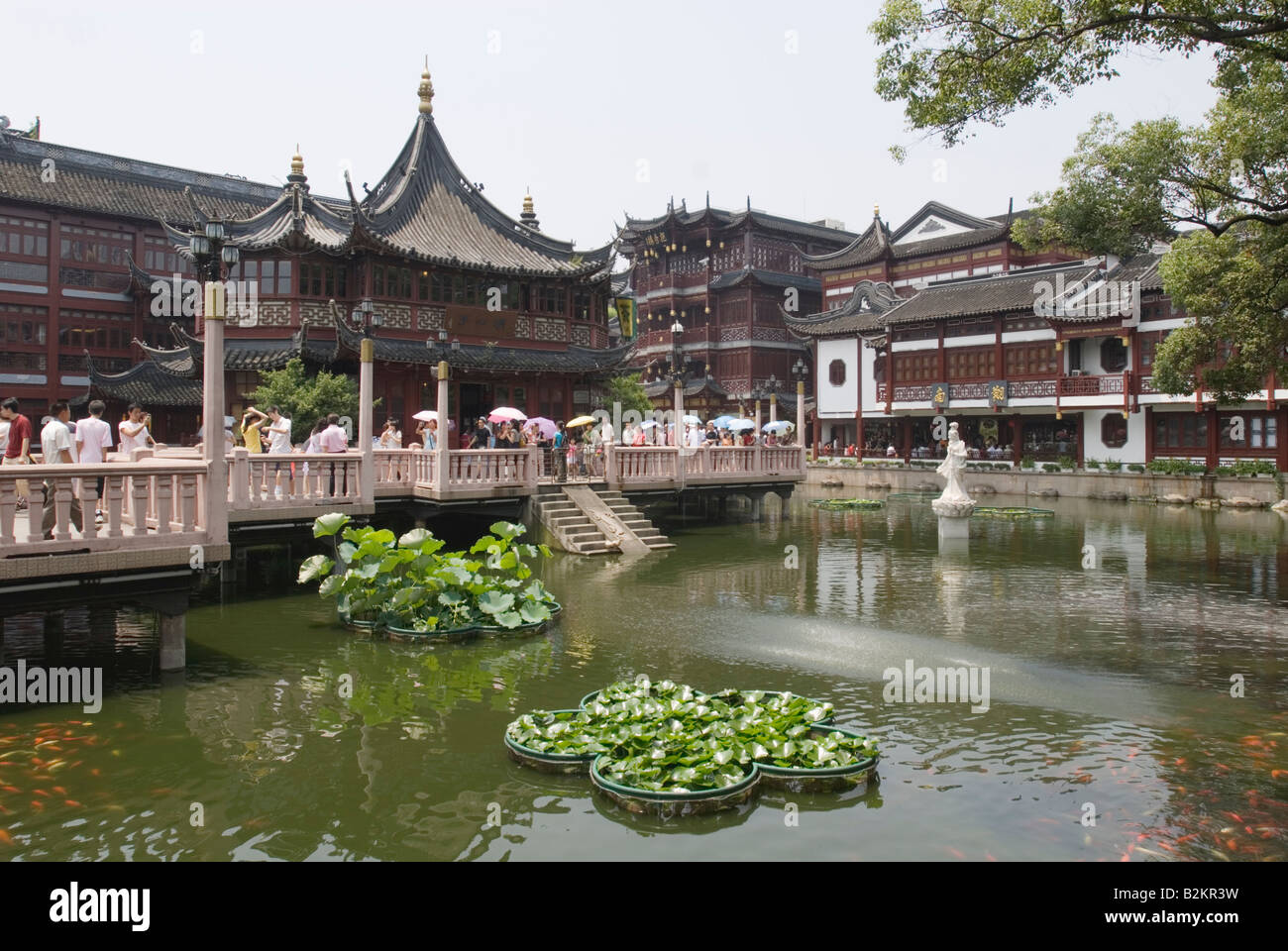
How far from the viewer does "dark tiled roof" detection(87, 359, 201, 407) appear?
30984 mm

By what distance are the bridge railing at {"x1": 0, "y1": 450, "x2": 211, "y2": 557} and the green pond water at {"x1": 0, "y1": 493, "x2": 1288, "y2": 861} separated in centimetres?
141

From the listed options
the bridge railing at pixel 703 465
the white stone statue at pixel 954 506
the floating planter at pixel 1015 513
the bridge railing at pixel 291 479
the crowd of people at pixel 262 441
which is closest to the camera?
the crowd of people at pixel 262 441

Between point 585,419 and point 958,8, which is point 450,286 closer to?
point 585,419

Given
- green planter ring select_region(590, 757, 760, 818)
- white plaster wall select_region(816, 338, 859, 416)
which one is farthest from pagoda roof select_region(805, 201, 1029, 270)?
green planter ring select_region(590, 757, 760, 818)

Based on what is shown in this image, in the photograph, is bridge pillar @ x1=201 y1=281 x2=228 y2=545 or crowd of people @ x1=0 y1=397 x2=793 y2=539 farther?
crowd of people @ x1=0 y1=397 x2=793 y2=539

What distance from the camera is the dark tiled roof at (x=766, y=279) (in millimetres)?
53906

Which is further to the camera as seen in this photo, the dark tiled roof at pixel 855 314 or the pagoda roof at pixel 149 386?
the dark tiled roof at pixel 855 314

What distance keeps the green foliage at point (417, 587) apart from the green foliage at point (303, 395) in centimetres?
1130

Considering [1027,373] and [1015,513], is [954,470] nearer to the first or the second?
[1015,513]

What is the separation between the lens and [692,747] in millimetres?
7387

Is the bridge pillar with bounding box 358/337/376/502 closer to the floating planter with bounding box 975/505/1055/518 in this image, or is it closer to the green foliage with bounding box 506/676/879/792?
the green foliage with bounding box 506/676/879/792

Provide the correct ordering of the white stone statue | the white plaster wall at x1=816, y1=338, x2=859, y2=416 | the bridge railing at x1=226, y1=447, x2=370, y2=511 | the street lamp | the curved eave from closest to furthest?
the bridge railing at x1=226, y1=447, x2=370, y2=511
the street lamp
the white stone statue
the curved eave
the white plaster wall at x1=816, y1=338, x2=859, y2=416

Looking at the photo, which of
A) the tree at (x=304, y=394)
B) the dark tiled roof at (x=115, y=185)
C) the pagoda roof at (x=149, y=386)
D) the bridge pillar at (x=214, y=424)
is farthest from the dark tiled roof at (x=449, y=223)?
the bridge pillar at (x=214, y=424)

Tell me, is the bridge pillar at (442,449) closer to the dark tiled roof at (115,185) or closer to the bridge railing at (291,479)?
the bridge railing at (291,479)
